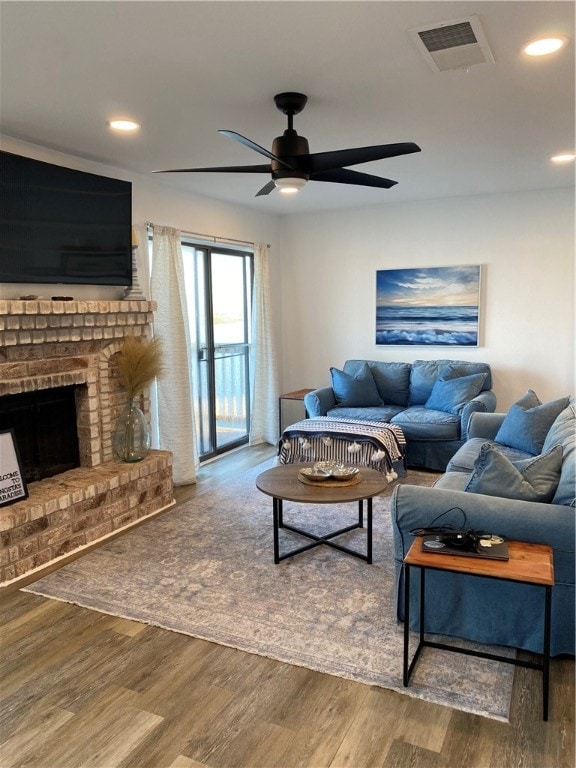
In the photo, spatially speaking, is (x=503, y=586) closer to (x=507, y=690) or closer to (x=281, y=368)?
(x=507, y=690)

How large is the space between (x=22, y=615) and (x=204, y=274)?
140 inches

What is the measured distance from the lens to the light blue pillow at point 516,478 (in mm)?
2553

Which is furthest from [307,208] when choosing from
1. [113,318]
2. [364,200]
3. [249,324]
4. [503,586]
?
[503,586]

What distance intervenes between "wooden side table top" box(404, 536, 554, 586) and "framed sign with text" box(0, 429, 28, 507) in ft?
7.93

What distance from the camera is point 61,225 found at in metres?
3.73

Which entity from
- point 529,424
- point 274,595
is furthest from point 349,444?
point 274,595

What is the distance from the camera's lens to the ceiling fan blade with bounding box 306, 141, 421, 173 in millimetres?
2480

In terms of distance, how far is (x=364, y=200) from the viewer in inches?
230

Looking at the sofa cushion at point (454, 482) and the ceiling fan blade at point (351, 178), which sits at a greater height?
the ceiling fan blade at point (351, 178)

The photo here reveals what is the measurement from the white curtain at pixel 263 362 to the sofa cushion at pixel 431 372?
157 cm

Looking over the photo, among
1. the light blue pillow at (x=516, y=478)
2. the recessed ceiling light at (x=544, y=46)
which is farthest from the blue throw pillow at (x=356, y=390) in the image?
the recessed ceiling light at (x=544, y=46)

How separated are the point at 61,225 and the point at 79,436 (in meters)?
1.47

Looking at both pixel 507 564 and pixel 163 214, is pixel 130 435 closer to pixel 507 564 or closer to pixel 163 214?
pixel 163 214

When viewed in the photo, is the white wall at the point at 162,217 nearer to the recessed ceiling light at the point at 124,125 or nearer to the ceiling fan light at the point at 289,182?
the recessed ceiling light at the point at 124,125
